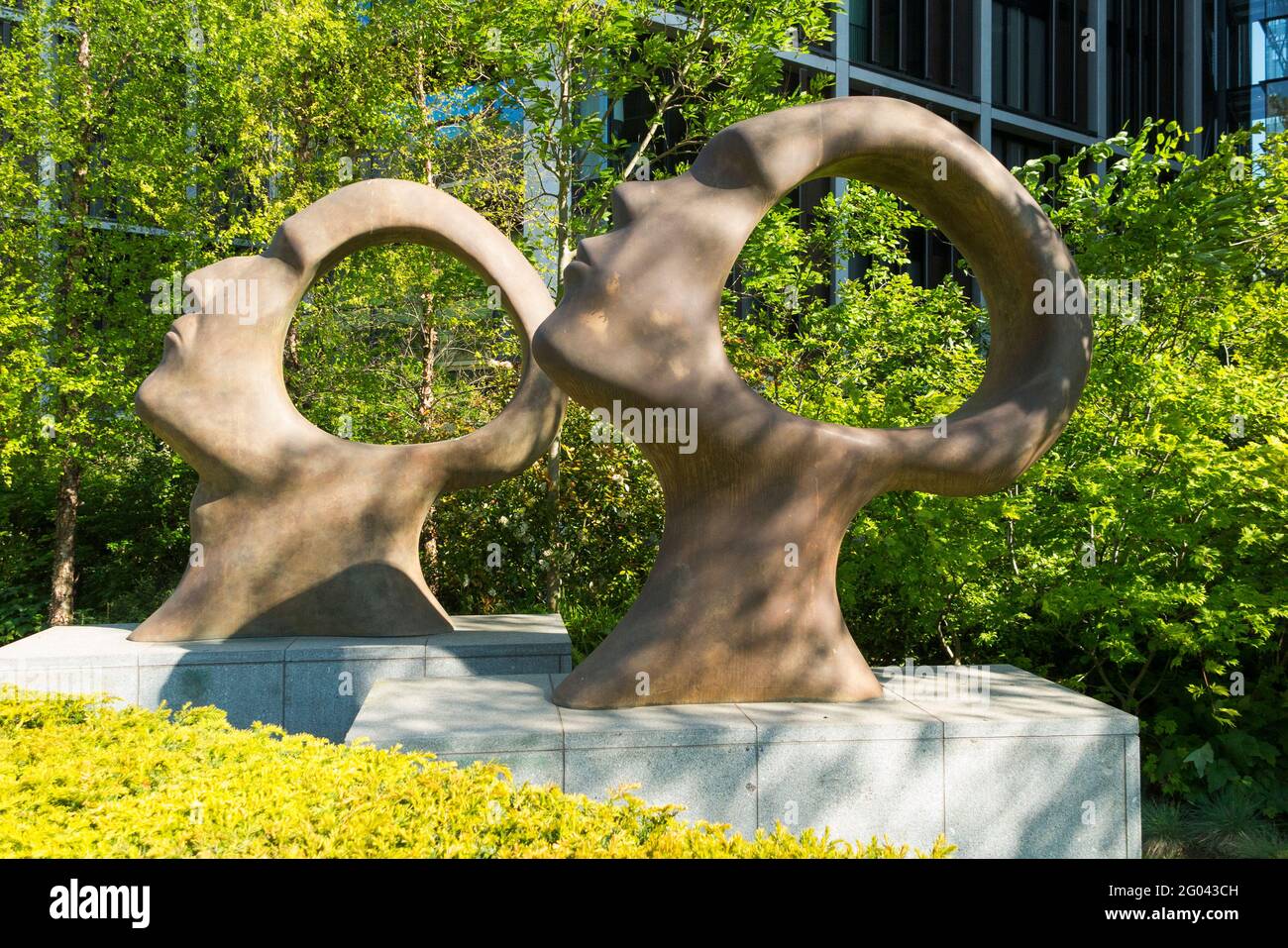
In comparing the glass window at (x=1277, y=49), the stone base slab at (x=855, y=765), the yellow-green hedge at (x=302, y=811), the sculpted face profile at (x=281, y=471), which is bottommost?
the stone base slab at (x=855, y=765)

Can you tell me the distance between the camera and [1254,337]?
9922mm

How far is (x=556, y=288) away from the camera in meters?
12.9

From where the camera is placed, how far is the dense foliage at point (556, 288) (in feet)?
27.2

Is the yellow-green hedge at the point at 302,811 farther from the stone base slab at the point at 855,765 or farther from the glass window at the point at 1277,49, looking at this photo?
the glass window at the point at 1277,49

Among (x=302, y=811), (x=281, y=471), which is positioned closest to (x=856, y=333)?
(x=281, y=471)

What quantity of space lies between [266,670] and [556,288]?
19.3 ft

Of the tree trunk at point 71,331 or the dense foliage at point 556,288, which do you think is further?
the tree trunk at point 71,331

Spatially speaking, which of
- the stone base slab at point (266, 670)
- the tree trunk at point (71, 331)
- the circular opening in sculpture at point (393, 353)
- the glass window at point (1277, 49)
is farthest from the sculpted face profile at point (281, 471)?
the glass window at point (1277, 49)

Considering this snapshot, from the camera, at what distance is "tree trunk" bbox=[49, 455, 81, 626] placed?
45.0 ft

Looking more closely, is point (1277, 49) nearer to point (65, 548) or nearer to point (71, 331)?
point (71, 331)

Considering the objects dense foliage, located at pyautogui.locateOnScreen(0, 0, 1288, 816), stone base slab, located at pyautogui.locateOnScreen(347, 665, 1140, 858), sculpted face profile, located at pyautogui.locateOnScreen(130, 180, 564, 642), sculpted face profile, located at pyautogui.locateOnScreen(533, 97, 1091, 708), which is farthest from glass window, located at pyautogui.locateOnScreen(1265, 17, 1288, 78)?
stone base slab, located at pyautogui.locateOnScreen(347, 665, 1140, 858)

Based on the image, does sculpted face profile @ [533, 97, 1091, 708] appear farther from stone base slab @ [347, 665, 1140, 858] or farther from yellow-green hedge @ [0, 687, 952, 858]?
yellow-green hedge @ [0, 687, 952, 858]

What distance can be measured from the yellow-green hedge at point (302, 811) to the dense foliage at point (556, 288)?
204 inches
